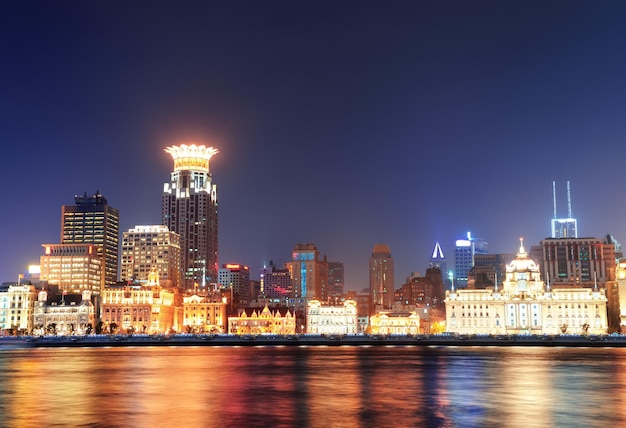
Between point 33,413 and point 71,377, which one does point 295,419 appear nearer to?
point 33,413

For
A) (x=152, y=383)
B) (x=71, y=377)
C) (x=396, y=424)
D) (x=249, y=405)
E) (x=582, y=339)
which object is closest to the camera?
(x=396, y=424)

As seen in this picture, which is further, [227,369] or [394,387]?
[227,369]

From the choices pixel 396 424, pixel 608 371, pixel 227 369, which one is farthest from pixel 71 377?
pixel 608 371

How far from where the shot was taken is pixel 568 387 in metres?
59.9

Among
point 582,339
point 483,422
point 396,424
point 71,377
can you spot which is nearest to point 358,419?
point 396,424

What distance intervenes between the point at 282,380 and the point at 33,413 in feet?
91.1

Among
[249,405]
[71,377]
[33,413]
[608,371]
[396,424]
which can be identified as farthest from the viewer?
[608,371]

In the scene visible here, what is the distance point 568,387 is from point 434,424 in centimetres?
2439

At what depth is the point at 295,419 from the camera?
4131cm

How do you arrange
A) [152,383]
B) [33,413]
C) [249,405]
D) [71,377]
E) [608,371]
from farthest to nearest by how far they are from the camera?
[608,371] → [71,377] → [152,383] → [249,405] → [33,413]

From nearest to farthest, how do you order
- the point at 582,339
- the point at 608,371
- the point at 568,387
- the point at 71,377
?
the point at 568,387 → the point at 71,377 → the point at 608,371 → the point at 582,339

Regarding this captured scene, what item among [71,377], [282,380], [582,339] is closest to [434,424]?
[282,380]

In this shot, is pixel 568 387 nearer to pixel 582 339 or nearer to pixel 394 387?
pixel 394 387

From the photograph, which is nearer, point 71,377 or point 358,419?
point 358,419
